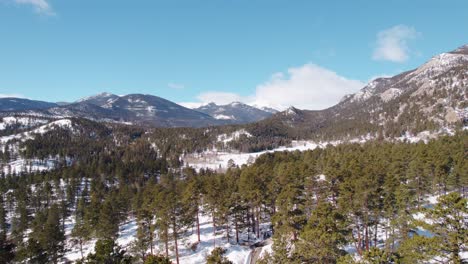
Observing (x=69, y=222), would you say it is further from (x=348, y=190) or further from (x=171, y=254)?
(x=348, y=190)

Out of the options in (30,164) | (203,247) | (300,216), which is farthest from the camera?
(30,164)

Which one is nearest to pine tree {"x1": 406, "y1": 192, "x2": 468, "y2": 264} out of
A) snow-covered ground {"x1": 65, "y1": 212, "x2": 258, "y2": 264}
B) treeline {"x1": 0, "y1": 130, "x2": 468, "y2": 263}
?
treeline {"x1": 0, "y1": 130, "x2": 468, "y2": 263}

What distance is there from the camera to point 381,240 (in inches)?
1602

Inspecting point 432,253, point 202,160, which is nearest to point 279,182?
point 432,253

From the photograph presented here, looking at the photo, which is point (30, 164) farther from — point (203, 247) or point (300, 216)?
point (300, 216)

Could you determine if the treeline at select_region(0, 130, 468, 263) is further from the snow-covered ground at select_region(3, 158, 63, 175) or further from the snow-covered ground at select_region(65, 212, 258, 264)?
the snow-covered ground at select_region(3, 158, 63, 175)

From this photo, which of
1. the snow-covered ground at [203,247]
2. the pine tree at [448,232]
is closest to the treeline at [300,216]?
the pine tree at [448,232]

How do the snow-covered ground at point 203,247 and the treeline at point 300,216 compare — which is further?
the snow-covered ground at point 203,247

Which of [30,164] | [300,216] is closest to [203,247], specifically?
[300,216]

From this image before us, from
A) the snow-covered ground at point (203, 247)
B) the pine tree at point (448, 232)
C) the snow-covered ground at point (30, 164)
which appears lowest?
the snow-covered ground at point (203, 247)

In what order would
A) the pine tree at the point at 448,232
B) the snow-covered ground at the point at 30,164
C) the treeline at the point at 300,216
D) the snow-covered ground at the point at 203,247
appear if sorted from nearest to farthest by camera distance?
1. the pine tree at the point at 448,232
2. the treeline at the point at 300,216
3. the snow-covered ground at the point at 203,247
4. the snow-covered ground at the point at 30,164

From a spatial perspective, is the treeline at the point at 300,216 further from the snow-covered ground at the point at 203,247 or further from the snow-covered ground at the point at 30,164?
the snow-covered ground at the point at 30,164

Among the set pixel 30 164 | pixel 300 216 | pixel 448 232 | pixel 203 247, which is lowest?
pixel 203 247

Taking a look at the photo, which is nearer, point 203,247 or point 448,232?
point 448,232
